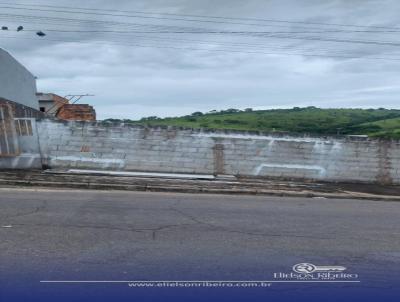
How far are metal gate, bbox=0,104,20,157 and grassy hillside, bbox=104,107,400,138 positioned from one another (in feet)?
44.4

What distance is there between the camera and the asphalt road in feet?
18.3

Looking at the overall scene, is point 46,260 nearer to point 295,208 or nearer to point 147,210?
point 147,210

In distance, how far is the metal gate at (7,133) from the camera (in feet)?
55.8

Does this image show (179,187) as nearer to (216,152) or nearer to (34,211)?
(216,152)

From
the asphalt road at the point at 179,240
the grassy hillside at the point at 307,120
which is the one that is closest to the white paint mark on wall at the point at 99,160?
the asphalt road at the point at 179,240

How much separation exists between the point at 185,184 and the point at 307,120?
2620cm

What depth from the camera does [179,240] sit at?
7.44 metres

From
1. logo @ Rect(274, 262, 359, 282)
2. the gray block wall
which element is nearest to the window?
the gray block wall

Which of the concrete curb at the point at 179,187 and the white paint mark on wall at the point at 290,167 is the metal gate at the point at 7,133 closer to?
the concrete curb at the point at 179,187

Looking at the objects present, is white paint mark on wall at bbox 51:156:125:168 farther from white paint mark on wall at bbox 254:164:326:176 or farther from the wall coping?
white paint mark on wall at bbox 254:164:326:176

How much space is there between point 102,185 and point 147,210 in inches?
194

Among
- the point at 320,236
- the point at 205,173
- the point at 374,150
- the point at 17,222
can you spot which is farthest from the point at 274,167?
the point at 17,222

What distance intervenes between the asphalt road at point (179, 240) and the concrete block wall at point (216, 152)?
6.58 m

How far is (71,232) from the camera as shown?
7625 millimetres
